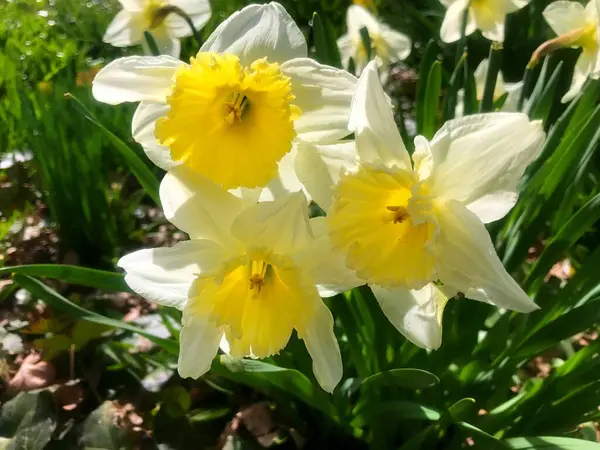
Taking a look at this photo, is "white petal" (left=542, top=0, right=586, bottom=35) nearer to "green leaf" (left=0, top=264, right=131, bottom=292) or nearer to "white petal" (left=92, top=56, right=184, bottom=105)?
"white petal" (left=92, top=56, right=184, bottom=105)

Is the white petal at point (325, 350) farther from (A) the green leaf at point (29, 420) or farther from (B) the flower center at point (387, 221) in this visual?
(A) the green leaf at point (29, 420)

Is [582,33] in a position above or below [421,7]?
above

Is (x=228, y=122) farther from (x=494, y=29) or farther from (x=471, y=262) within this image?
(x=494, y=29)

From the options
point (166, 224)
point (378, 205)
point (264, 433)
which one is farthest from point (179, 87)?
point (166, 224)

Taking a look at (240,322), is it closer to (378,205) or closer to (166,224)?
(378,205)

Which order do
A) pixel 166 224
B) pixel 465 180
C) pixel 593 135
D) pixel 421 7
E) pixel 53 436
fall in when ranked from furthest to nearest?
pixel 421 7
pixel 166 224
pixel 53 436
pixel 593 135
pixel 465 180

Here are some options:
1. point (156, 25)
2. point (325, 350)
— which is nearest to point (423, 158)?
point (325, 350)

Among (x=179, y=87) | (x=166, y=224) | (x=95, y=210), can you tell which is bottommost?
(x=166, y=224)

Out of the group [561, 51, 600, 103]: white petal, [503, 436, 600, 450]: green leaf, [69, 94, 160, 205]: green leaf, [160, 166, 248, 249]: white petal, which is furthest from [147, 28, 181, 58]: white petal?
[503, 436, 600, 450]: green leaf
